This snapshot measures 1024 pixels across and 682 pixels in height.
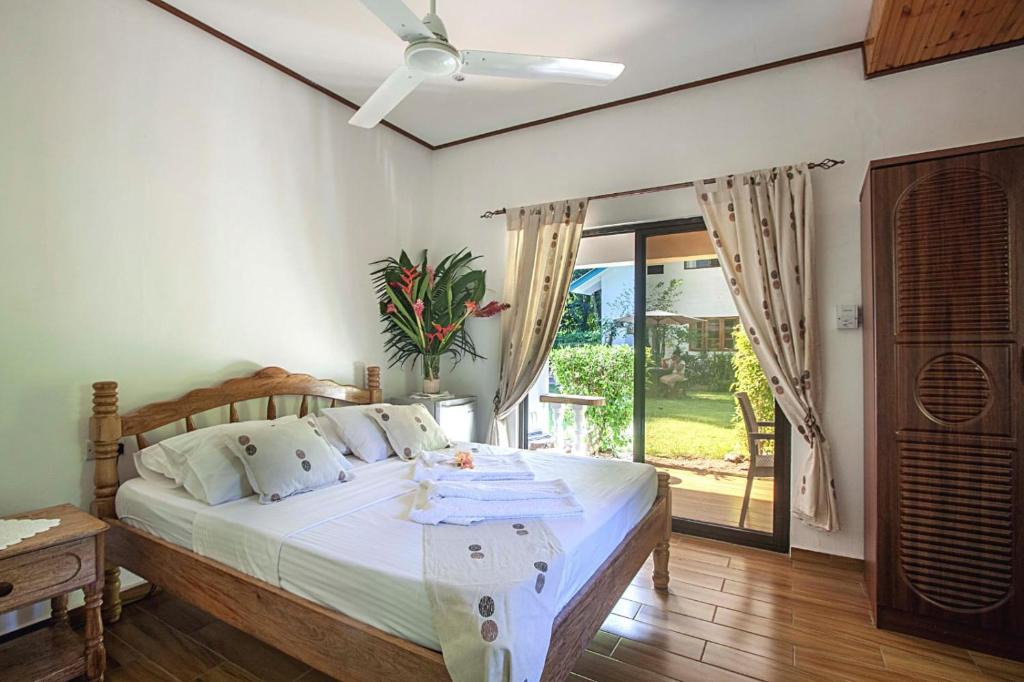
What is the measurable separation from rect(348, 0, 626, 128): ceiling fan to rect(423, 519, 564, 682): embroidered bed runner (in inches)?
68.7

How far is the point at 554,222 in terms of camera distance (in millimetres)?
3588

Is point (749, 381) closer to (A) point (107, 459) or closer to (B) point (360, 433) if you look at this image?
(B) point (360, 433)

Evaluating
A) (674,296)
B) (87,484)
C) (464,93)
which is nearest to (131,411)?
(87,484)

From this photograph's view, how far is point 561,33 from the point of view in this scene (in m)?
2.68

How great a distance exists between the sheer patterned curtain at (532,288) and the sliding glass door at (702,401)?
0.50 m

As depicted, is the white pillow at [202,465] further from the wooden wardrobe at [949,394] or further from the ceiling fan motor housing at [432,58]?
the wooden wardrobe at [949,394]

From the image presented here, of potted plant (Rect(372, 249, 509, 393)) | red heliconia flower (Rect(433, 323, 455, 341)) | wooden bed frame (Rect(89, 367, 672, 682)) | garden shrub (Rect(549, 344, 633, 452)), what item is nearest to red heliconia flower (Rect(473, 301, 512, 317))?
potted plant (Rect(372, 249, 509, 393))

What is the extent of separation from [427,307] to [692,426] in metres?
2.04

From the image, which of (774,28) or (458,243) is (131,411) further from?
(774,28)

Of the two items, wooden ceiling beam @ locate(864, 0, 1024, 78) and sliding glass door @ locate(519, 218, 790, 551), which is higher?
wooden ceiling beam @ locate(864, 0, 1024, 78)

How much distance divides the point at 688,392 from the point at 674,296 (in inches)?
25.2

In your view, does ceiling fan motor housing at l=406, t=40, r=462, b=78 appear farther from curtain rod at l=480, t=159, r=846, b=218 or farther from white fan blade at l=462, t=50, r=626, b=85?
curtain rod at l=480, t=159, r=846, b=218

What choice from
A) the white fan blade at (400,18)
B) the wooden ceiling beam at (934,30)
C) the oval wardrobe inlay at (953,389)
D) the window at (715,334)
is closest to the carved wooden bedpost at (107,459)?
the white fan blade at (400,18)

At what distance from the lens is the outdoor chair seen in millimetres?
3082
